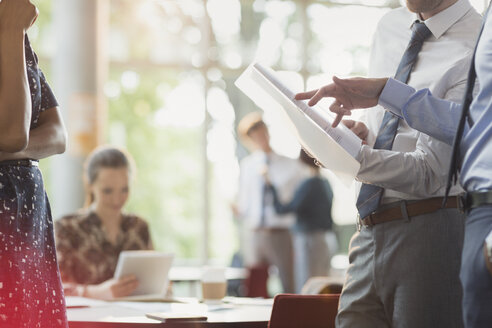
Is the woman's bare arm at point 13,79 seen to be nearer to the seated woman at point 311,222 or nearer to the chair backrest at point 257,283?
the chair backrest at point 257,283

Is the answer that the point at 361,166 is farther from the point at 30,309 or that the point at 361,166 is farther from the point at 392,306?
the point at 30,309

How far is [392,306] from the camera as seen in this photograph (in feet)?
6.65

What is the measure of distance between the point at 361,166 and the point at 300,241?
16.8ft

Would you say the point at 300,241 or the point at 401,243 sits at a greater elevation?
the point at 401,243

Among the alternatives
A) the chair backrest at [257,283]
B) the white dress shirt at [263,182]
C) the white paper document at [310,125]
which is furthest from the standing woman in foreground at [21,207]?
the white dress shirt at [263,182]

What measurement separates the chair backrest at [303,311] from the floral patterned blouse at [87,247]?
163 centimetres

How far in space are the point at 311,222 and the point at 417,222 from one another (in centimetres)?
484

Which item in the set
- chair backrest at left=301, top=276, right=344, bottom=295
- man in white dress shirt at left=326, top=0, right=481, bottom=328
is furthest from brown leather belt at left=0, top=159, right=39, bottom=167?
chair backrest at left=301, top=276, right=344, bottom=295

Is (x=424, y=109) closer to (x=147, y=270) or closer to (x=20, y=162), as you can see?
(x=20, y=162)

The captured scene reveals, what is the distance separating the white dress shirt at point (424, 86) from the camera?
77.8 inches

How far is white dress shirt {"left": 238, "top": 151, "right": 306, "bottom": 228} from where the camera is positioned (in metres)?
7.12

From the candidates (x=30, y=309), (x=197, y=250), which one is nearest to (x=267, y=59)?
(x=197, y=250)

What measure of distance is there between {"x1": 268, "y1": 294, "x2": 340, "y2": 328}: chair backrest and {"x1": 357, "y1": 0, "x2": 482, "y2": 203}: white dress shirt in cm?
40

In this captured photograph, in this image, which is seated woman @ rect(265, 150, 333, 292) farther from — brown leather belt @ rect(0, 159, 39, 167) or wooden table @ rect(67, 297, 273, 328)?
brown leather belt @ rect(0, 159, 39, 167)
